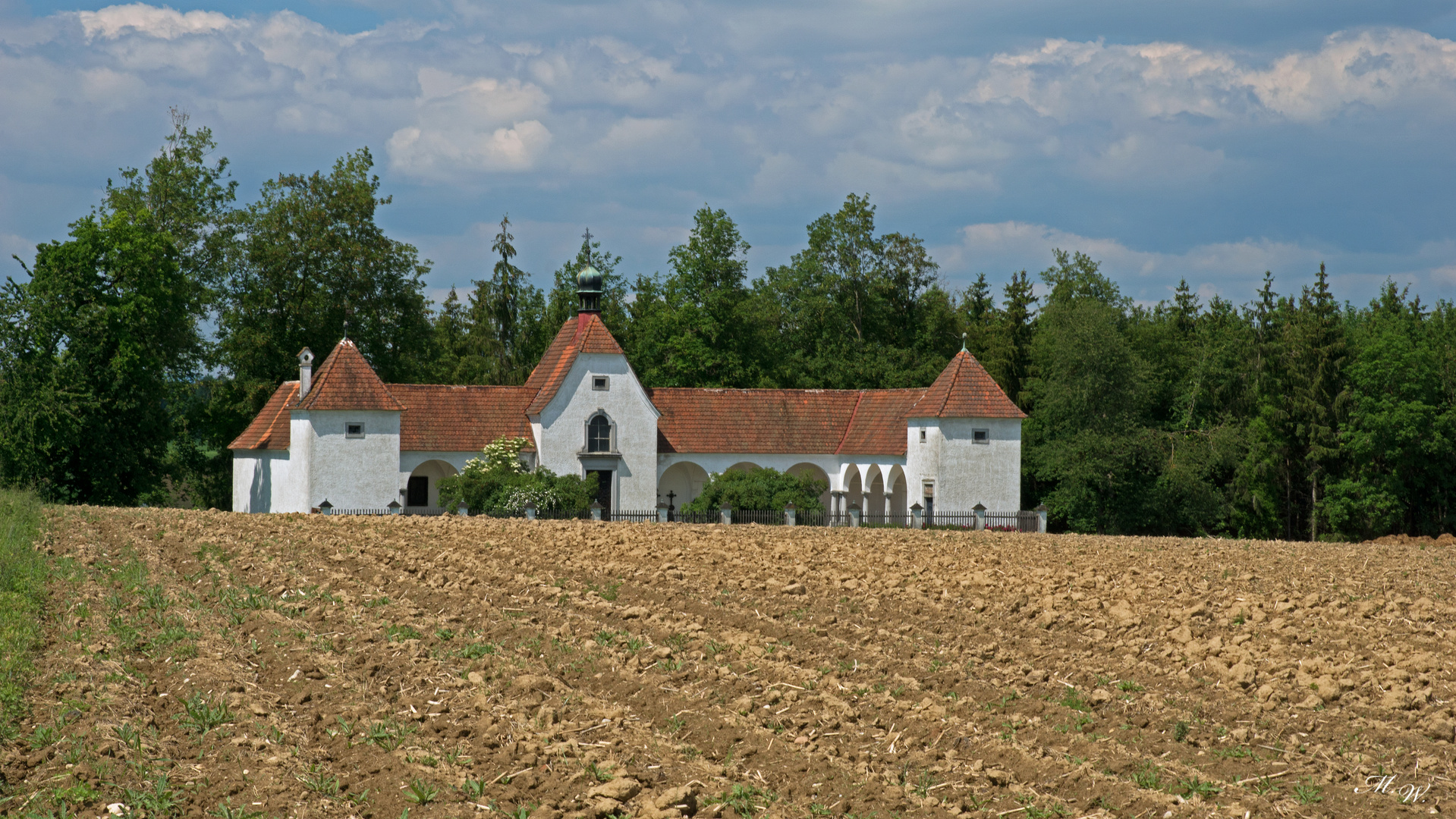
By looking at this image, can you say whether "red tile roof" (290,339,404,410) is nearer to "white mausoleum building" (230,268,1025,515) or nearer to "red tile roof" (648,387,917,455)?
"white mausoleum building" (230,268,1025,515)

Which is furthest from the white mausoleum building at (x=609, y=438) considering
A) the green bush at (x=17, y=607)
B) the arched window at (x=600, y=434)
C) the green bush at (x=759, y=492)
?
the green bush at (x=17, y=607)

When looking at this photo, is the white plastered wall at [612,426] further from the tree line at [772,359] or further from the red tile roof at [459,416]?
the tree line at [772,359]

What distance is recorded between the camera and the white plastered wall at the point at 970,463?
41.1 m

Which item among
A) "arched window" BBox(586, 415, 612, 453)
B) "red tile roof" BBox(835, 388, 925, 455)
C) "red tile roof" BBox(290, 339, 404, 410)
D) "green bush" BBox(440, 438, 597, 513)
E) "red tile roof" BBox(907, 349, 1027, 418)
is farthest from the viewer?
"red tile roof" BBox(835, 388, 925, 455)

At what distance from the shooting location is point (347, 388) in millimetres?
40188

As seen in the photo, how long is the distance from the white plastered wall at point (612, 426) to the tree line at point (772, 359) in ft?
38.3

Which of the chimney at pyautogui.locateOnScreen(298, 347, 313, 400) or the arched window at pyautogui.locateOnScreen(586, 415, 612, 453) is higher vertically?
the chimney at pyautogui.locateOnScreen(298, 347, 313, 400)

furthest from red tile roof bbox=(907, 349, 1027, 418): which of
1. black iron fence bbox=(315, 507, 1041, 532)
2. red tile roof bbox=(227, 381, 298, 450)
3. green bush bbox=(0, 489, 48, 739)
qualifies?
green bush bbox=(0, 489, 48, 739)

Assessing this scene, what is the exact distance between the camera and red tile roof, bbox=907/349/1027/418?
4122 centimetres

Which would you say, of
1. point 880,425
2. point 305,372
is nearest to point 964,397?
point 880,425

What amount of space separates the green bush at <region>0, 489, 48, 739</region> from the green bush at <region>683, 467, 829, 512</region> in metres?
19.0

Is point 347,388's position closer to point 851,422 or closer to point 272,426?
point 272,426

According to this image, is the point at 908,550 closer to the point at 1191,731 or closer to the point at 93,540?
the point at 1191,731

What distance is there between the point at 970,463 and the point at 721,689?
30.4m
